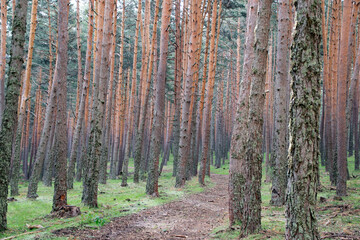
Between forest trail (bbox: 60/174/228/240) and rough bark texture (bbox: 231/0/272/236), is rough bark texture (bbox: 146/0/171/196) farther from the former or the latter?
rough bark texture (bbox: 231/0/272/236)

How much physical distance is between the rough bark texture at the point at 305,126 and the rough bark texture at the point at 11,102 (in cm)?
597

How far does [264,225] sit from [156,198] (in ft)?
19.8

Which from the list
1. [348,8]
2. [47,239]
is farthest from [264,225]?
[348,8]

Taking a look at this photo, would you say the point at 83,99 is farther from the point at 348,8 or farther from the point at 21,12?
the point at 348,8

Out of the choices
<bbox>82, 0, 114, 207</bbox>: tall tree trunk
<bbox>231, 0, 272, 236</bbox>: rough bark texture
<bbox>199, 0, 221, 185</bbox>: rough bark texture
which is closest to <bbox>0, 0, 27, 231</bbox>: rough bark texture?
<bbox>82, 0, 114, 207</bbox>: tall tree trunk

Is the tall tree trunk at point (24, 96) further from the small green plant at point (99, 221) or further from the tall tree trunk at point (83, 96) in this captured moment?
the small green plant at point (99, 221)

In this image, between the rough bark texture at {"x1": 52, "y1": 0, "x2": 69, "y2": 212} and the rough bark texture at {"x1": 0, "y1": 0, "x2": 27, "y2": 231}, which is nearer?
the rough bark texture at {"x1": 0, "y1": 0, "x2": 27, "y2": 231}

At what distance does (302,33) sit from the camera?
3328 mm

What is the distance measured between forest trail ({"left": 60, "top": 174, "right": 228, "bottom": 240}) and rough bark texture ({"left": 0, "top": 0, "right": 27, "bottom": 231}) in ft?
5.85

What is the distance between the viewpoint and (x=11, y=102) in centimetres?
685

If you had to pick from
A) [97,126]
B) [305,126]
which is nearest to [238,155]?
[305,126]

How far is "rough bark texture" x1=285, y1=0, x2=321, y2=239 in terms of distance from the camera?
10.7 feet

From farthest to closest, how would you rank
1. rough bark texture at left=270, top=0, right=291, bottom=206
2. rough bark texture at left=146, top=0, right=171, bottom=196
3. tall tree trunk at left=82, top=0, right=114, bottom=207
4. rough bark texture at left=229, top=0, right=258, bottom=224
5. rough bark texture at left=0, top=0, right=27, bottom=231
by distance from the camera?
rough bark texture at left=146, top=0, right=171, bottom=196 → tall tree trunk at left=82, top=0, right=114, bottom=207 → rough bark texture at left=270, top=0, right=291, bottom=206 → rough bark texture at left=0, top=0, right=27, bottom=231 → rough bark texture at left=229, top=0, right=258, bottom=224

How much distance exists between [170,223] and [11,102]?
4.87 m
